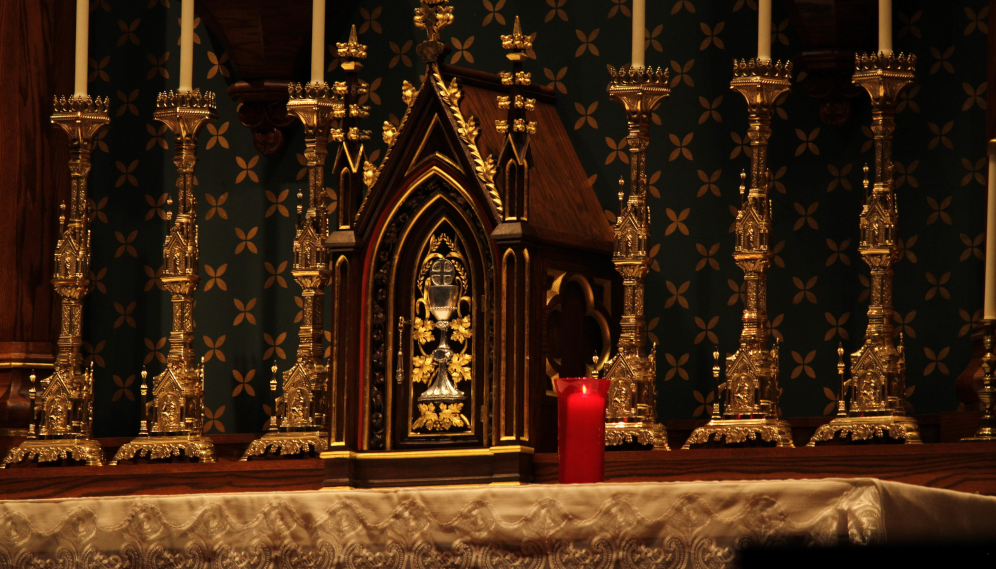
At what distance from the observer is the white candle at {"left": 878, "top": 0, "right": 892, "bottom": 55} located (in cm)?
372

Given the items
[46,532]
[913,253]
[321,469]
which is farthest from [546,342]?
[46,532]

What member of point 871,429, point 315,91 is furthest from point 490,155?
point 871,429

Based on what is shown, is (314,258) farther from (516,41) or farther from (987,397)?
(987,397)

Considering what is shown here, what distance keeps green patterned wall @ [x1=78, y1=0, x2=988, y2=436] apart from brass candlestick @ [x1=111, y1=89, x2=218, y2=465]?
0.54m

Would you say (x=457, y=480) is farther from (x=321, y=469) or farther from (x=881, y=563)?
(x=881, y=563)

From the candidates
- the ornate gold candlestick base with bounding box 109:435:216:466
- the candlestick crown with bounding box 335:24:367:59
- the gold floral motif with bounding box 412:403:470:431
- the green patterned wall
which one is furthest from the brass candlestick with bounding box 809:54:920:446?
the ornate gold candlestick base with bounding box 109:435:216:466

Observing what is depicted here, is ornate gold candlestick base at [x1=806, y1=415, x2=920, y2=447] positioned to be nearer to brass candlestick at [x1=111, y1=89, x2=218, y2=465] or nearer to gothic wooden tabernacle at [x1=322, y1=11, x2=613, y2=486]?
gothic wooden tabernacle at [x1=322, y1=11, x2=613, y2=486]

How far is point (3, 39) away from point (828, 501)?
337 centimetres

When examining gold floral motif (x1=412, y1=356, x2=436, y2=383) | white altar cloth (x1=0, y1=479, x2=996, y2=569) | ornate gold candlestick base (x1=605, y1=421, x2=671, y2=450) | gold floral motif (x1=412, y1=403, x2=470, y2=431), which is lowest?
white altar cloth (x1=0, y1=479, x2=996, y2=569)

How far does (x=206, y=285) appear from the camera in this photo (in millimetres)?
4879

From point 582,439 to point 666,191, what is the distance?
1.62 meters

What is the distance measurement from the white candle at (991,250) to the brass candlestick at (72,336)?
98.1 inches

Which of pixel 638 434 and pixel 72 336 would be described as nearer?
pixel 638 434

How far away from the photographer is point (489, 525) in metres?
2.55
